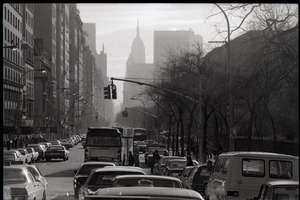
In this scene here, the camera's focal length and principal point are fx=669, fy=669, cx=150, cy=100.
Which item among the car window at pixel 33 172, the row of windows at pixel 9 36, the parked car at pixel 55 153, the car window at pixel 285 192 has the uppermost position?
the row of windows at pixel 9 36

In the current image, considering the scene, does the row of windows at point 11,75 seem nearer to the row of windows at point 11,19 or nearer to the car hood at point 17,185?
the row of windows at point 11,19

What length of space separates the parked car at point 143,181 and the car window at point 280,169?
3864 millimetres

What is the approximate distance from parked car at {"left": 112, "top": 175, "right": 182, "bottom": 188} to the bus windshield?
27949mm

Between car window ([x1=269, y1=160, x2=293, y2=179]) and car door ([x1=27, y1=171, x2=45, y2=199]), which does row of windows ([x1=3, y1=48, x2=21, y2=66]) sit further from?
car window ([x1=269, y1=160, x2=293, y2=179])

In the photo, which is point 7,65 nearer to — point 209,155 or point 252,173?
point 209,155

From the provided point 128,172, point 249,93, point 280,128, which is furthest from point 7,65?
point 128,172

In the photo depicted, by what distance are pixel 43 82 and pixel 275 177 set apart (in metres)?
111

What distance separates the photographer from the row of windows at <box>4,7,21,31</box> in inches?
3340

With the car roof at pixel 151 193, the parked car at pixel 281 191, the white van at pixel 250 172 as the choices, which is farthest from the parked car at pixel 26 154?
the car roof at pixel 151 193

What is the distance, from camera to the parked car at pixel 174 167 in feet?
96.2

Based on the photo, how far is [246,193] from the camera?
1513 centimetres

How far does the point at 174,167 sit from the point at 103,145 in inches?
411

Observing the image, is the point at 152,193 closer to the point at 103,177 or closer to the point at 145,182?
the point at 145,182

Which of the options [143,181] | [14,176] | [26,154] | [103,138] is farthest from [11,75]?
[143,181]
